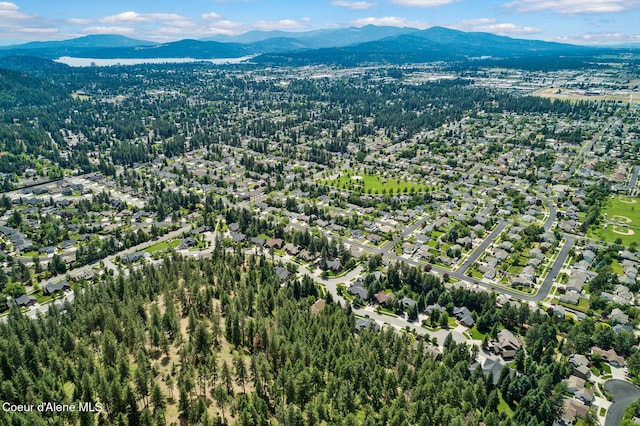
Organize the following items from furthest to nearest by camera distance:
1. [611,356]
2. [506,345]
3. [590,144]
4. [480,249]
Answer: [590,144]
[480,249]
[506,345]
[611,356]

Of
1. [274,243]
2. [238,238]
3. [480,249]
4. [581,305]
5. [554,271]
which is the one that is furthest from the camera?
[238,238]

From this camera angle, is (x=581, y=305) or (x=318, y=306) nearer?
(x=318, y=306)

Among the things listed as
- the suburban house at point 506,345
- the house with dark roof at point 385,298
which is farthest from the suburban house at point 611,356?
the house with dark roof at point 385,298

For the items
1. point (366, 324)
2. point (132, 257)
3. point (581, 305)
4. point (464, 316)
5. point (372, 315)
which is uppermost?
point (581, 305)

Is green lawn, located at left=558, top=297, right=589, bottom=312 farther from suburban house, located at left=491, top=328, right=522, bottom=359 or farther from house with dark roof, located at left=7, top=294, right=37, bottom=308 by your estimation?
house with dark roof, located at left=7, top=294, right=37, bottom=308

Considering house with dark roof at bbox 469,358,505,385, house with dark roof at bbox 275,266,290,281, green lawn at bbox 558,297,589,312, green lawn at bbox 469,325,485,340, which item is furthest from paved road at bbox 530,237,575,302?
house with dark roof at bbox 275,266,290,281

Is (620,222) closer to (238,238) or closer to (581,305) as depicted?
(581,305)

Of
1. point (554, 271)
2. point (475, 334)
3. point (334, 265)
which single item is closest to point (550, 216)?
point (554, 271)

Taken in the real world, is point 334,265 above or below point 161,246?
above
